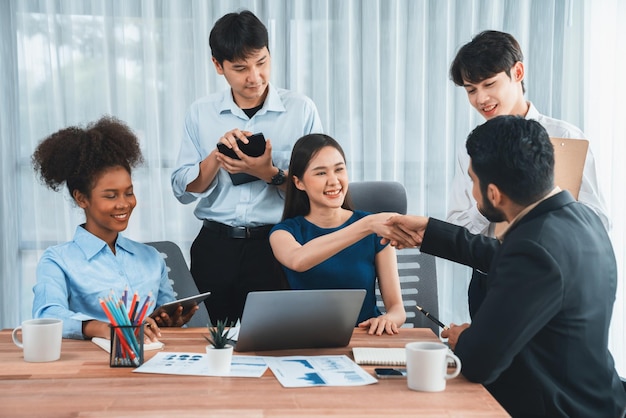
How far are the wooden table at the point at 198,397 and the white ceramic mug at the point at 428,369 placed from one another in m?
0.02

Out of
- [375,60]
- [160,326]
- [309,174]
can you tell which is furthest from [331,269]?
[375,60]

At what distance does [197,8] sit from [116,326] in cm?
262

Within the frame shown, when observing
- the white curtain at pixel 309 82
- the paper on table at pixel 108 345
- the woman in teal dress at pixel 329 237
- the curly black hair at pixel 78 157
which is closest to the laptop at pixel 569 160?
the woman in teal dress at pixel 329 237

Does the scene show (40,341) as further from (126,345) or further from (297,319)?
(297,319)

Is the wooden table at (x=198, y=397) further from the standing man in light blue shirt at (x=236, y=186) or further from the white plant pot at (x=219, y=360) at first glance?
the standing man in light blue shirt at (x=236, y=186)

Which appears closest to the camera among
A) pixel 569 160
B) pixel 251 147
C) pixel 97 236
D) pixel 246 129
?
pixel 569 160

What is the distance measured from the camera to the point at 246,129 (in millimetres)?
2793

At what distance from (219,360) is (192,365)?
0.11 metres

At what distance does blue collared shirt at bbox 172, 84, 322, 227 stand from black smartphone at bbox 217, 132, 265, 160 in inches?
8.8

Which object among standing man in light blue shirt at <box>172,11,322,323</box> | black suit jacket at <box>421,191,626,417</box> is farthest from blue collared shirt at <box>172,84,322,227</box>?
black suit jacket at <box>421,191,626,417</box>

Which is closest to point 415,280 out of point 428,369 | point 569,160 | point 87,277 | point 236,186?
point 236,186

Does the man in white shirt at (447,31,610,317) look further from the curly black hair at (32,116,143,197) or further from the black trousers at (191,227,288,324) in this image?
the curly black hair at (32,116,143,197)

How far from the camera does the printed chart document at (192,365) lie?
161cm

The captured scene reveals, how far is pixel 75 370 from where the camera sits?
164 cm
